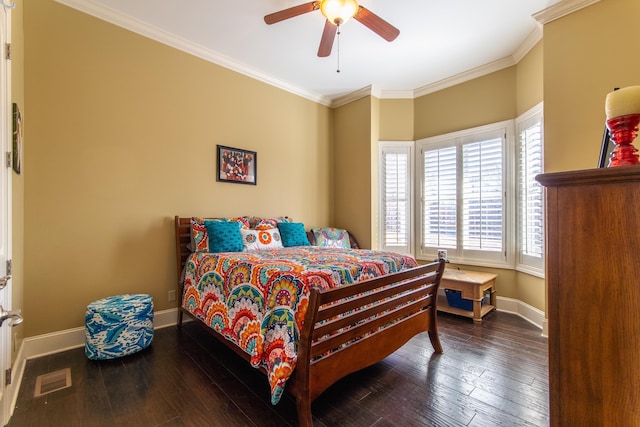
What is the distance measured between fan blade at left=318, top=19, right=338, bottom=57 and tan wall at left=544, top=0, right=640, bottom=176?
212 cm

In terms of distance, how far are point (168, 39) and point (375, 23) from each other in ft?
7.52

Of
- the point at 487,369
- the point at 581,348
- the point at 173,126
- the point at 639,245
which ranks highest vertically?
the point at 173,126

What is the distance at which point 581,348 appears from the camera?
0.85m

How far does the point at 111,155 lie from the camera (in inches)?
109

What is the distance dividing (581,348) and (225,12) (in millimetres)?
3474

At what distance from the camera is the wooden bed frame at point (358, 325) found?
1.53m

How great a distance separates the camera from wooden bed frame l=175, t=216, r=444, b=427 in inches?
60.4

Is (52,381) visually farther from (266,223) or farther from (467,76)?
(467,76)

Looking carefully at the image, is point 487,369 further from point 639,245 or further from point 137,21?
point 137,21

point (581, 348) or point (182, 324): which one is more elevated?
point (581, 348)

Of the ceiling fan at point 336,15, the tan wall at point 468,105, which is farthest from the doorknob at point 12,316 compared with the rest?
the tan wall at point 468,105

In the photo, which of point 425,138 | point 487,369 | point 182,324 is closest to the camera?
point 487,369

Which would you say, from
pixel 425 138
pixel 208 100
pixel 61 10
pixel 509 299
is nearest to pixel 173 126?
pixel 208 100

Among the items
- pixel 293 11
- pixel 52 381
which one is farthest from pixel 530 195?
pixel 52 381
